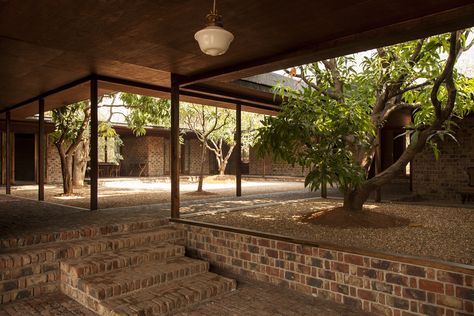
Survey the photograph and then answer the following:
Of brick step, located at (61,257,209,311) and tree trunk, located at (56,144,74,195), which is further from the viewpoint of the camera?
tree trunk, located at (56,144,74,195)

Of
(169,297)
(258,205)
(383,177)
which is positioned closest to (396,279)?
(169,297)

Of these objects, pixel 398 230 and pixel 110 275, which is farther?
pixel 398 230

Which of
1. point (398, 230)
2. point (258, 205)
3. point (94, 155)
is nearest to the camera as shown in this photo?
point (398, 230)

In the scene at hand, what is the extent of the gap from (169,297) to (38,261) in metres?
1.59

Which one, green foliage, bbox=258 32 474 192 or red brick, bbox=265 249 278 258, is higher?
green foliage, bbox=258 32 474 192

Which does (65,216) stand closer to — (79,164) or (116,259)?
(116,259)

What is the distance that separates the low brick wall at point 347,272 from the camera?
2932mm

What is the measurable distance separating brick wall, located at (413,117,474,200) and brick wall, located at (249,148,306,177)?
319 inches

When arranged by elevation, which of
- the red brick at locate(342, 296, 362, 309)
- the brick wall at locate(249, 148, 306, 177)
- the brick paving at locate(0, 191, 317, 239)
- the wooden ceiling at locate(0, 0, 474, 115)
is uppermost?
the wooden ceiling at locate(0, 0, 474, 115)

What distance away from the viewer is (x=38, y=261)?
390 centimetres

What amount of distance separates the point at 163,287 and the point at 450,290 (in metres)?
2.81

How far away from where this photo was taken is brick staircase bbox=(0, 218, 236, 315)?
3494mm

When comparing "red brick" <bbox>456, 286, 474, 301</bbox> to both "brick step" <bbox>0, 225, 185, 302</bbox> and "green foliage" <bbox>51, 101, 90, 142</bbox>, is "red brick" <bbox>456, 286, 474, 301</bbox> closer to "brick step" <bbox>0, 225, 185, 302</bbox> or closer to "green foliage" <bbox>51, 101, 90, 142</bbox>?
"brick step" <bbox>0, 225, 185, 302</bbox>

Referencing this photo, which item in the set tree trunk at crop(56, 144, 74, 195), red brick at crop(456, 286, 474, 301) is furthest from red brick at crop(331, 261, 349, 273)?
tree trunk at crop(56, 144, 74, 195)
